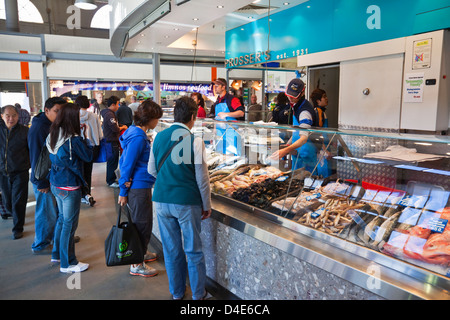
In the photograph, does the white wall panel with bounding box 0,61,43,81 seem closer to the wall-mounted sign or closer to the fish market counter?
the fish market counter

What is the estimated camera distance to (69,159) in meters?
3.29

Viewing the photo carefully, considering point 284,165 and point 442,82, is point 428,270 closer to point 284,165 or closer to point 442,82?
point 284,165

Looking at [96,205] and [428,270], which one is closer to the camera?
[428,270]

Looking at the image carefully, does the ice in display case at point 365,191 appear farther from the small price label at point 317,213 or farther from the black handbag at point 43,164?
the black handbag at point 43,164

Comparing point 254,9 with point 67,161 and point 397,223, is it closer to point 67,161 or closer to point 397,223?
point 67,161

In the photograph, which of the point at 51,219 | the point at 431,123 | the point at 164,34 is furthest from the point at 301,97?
the point at 164,34

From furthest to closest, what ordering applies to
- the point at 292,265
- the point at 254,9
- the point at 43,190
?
the point at 254,9, the point at 43,190, the point at 292,265

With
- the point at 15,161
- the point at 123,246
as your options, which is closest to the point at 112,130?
the point at 15,161

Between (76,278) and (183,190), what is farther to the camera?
(76,278)

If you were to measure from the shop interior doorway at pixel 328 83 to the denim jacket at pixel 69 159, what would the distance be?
3.97 metres

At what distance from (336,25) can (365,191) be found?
145 inches

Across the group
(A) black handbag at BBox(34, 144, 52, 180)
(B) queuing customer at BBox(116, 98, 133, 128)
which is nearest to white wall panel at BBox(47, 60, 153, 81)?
(B) queuing customer at BBox(116, 98, 133, 128)

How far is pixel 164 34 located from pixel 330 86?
3109 millimetres

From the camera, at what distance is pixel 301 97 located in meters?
3.82
